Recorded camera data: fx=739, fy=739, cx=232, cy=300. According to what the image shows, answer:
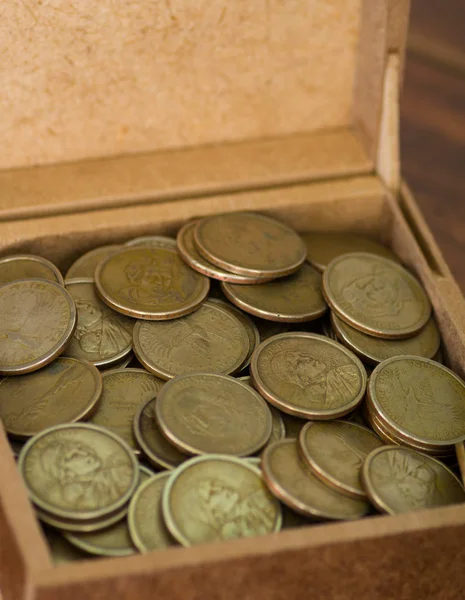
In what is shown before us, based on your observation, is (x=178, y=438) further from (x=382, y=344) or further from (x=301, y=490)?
(x=382, y=344)

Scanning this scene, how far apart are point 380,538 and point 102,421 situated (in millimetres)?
591

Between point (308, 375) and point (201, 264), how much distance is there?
370 millimetres

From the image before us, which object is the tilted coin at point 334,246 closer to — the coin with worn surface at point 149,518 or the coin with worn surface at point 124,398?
the coin with worn surface at point 124,398

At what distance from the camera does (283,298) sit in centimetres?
169

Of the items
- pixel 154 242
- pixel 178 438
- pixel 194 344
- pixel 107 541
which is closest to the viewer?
pixel 107 541

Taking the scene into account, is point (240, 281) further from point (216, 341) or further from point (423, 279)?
point (423, 279)

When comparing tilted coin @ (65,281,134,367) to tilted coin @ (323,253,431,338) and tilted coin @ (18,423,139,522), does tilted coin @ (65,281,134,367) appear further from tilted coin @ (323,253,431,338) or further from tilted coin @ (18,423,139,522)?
tilted coin @ (323,253,431,338)

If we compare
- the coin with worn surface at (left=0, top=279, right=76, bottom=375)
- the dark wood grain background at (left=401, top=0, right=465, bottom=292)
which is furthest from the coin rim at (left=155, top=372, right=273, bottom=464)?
the dark wood grain background at (left=401, top=0, right=465, bottom=292)

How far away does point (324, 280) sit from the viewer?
1.72 m

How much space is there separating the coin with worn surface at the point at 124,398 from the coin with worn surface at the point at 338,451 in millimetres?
325

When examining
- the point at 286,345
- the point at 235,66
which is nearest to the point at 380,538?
the point at 286,345

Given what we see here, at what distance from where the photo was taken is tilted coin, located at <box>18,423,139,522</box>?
1.25 m

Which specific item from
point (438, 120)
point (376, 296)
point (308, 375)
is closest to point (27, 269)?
point (308, 375)

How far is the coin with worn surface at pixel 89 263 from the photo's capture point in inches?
68.9
